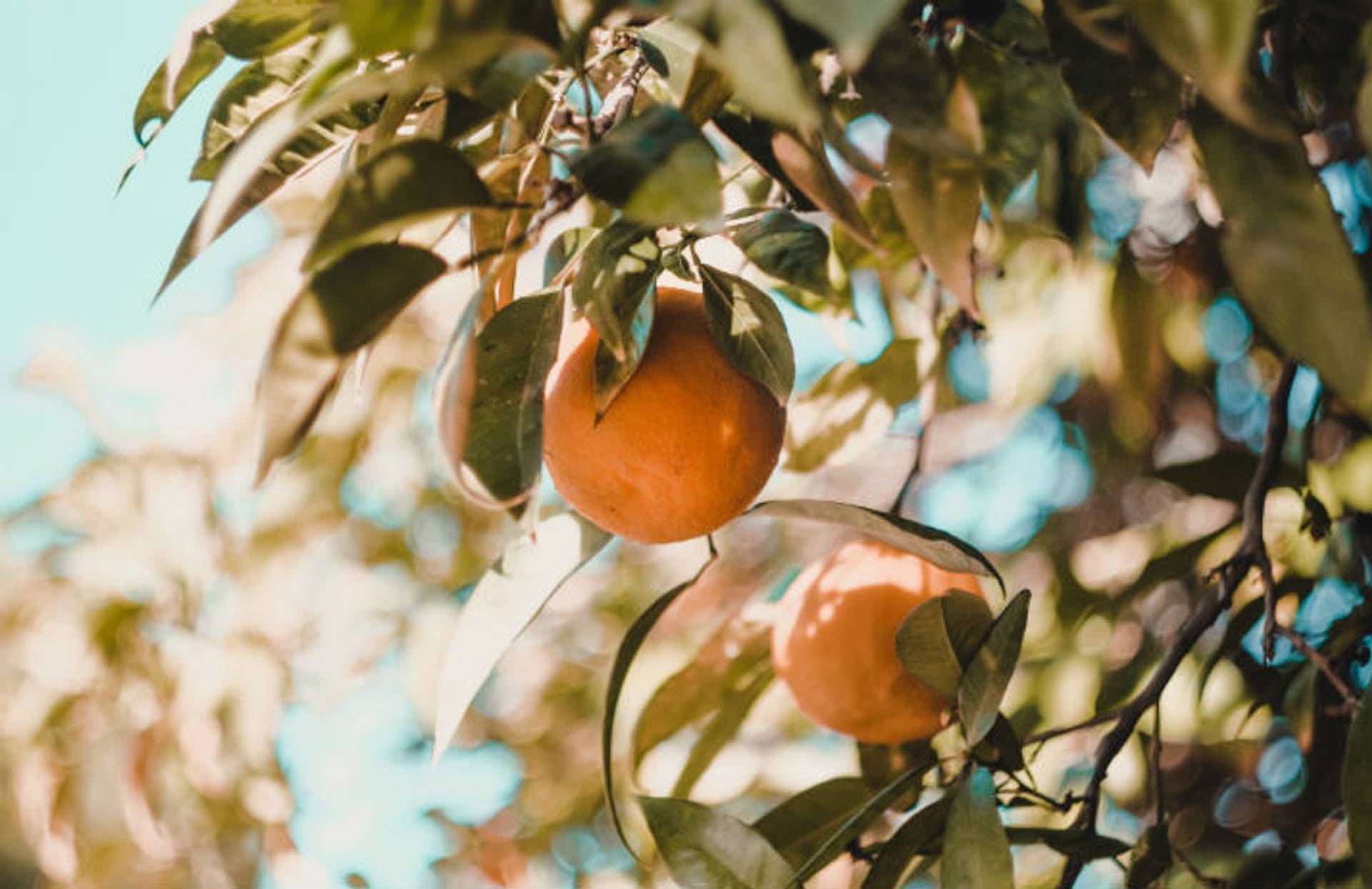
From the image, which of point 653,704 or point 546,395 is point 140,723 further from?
point 546,395

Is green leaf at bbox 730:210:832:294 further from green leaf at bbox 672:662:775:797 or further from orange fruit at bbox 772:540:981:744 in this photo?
green leaf at bbox 672:662:775:797

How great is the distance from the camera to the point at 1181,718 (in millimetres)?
1431

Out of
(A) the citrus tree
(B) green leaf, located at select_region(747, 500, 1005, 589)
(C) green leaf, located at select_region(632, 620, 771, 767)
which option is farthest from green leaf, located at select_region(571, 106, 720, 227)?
(C) green leaf, located at select_region(632, 620, 771, 767)

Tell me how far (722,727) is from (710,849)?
335 millimetres

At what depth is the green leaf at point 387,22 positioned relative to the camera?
477mm

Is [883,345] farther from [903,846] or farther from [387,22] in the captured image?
[387,22]

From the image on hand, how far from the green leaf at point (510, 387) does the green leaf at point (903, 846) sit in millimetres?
330

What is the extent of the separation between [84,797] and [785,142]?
1.64 metres

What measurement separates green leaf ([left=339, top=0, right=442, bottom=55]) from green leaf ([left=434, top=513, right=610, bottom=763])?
0.34 m

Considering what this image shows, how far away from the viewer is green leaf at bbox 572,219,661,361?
0.62 metres

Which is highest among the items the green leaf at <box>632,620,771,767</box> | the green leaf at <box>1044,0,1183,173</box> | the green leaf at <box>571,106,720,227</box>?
the green leaf at <box>571,106,720,227</box>

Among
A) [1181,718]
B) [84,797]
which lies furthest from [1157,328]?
[84,797]

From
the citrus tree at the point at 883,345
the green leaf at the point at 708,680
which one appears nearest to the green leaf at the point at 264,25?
the citrus tree at the point at 883,345

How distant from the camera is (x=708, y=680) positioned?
117cm
